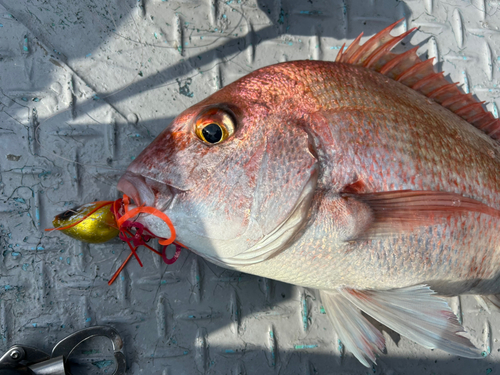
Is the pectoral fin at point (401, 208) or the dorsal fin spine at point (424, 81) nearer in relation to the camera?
the pectoral fin at point (401, 208)

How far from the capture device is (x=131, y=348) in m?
1.78

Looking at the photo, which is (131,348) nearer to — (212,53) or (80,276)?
(80,276)

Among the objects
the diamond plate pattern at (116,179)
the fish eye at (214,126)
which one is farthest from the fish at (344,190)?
the diamond plate pattern at (116,179)

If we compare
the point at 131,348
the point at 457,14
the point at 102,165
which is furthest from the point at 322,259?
the point at 457,14

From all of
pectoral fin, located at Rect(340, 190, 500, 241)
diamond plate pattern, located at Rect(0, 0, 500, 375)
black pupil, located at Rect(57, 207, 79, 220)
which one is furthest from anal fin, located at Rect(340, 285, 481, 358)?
black pupil, located at Rect(57, 207, 79, 220)

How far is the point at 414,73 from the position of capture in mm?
1675

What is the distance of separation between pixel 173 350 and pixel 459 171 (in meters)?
1.62

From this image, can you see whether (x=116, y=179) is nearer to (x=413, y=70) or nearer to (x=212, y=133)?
(x=212, y=133)

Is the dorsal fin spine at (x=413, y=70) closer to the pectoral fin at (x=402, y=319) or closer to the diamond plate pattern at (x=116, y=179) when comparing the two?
the diamond plate pattern at (x=116, y=179)

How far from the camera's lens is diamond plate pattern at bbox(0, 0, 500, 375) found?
1.78 m

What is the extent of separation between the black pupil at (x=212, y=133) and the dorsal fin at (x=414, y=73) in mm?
782

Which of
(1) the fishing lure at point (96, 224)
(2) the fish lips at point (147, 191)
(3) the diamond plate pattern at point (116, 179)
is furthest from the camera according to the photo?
(3) the diamond plate pattern at point (116, 179)

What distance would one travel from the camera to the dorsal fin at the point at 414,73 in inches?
64.3

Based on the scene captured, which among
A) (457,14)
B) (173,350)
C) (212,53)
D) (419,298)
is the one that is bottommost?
→ (173,350)
